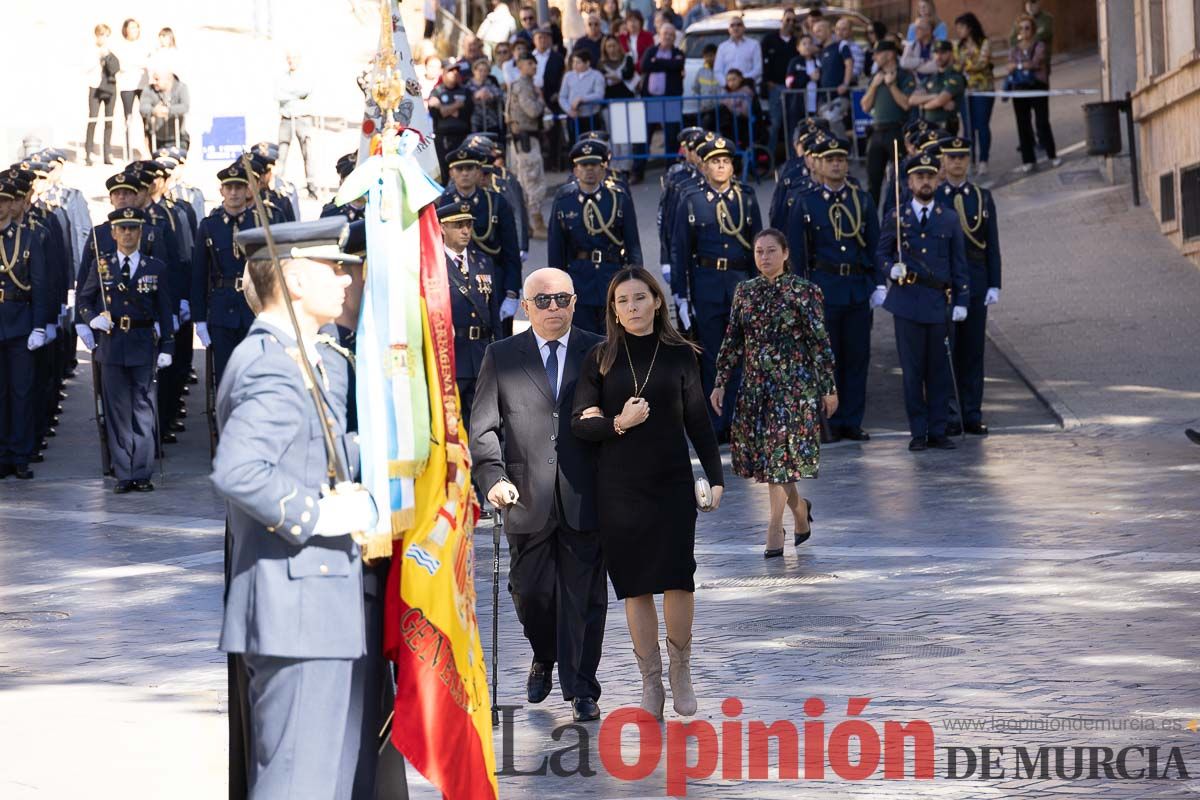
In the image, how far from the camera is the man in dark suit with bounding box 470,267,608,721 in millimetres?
8422

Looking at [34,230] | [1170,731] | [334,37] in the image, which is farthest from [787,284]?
[334,37]

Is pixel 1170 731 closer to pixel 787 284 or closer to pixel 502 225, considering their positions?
pixel 787 284

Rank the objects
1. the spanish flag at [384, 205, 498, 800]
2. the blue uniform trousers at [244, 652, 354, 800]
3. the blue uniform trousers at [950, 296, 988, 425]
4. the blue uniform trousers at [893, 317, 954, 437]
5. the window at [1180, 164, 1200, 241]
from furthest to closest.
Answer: the window at [1180, 164, 1200, 241], the blue uniform trousers at [950, 296, 988, 425], the blue uniform trousers at [893, 317, 954, 437], the spanish flag at [384, 205, 498, 800], the blue uniform trousers at [244, 652, 354, 800]

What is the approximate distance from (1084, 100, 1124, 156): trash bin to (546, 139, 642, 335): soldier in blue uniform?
9.31 metres

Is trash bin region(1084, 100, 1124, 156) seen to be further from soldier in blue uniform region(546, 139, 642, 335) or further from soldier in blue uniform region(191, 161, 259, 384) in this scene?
soldier in blue uniform region(191, 161, 259, 384)

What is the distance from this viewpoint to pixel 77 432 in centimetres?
1836

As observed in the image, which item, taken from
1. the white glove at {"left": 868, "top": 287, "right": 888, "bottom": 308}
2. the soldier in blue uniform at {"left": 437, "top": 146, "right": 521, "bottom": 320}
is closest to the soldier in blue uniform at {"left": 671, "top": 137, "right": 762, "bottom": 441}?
the white glove at {"left": 868, "top": 287, "right": 888, "bottom": 308}

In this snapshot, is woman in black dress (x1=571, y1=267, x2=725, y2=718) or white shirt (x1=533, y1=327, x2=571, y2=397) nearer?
woman in black dress (x1=571, y1=267, x2=725, y2=718)

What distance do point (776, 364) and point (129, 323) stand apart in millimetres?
6208

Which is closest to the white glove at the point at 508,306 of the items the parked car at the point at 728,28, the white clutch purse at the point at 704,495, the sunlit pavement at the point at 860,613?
the sunlit pavement at the point at 860,613

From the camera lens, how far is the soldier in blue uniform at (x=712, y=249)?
16234mm

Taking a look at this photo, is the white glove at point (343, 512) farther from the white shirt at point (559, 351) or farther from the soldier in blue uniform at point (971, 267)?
the soldier in blue uniform at point (971, 267)

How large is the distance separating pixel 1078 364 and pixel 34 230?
350 inches

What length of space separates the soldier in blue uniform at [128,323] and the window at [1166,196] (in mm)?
11360
